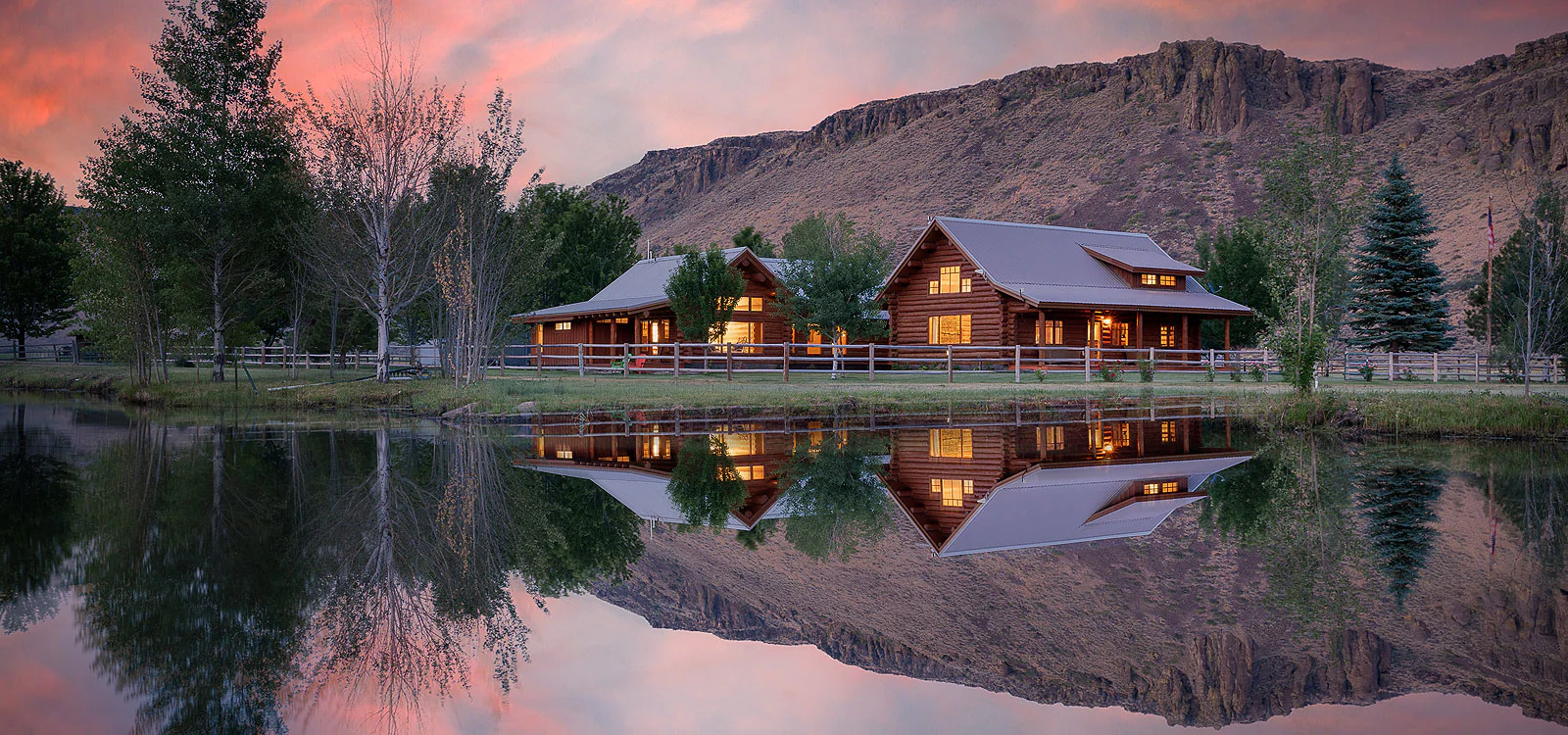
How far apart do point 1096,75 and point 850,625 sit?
471ft


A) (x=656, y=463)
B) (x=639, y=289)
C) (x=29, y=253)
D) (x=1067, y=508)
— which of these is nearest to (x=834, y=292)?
(x=639, y=289)

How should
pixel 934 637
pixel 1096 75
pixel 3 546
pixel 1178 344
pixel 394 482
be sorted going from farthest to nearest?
pixel 1096 75 < pixel 1178 344 < pixel 394 482 < pixel 3 546 < pixel 934 637

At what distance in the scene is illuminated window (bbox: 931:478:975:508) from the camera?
11008mm

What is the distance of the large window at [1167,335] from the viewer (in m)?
44.9

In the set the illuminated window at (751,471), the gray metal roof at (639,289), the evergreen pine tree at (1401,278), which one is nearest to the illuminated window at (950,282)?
the gray metal roof at (639,289)

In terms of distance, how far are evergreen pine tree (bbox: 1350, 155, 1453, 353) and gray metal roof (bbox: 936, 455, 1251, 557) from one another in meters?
39.9

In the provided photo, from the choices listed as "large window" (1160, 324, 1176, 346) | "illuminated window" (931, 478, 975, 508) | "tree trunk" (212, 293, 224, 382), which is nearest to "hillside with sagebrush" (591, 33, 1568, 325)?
"large window" (1160, 324, 1176, 346)

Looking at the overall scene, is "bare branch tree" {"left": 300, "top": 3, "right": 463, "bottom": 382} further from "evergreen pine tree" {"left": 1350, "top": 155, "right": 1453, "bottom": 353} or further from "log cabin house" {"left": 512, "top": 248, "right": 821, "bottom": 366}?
"evergreen pine tree" {"left": 1350, "top": 155, "right": 1453, "bottom": 353}

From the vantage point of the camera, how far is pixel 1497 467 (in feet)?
45.5

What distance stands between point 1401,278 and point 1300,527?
149ft

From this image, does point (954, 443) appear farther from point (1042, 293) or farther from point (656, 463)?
point (1042, 293)

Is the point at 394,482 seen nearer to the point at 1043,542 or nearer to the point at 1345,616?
the point at 1043,542

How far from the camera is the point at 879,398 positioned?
25031 mm

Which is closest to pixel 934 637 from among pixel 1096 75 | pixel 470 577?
pixel 470 577
